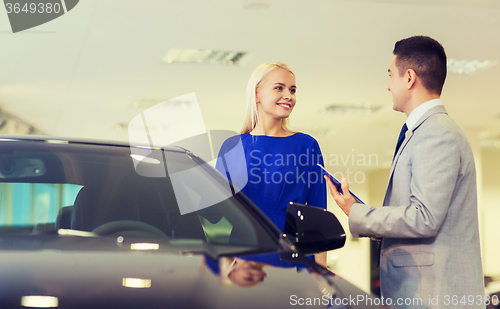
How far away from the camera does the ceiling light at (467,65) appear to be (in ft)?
18.5

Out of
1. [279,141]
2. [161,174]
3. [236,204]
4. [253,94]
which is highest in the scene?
[253,94]

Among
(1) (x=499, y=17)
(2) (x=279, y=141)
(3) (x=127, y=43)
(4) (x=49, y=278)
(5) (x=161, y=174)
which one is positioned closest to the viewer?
(4) (x=49, y=278)

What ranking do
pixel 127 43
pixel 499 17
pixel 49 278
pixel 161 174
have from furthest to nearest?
1. pixel 127 43
2. pixel 499 17
3. pixel 161 174
4. pixel 49 278

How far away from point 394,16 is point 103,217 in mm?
3561

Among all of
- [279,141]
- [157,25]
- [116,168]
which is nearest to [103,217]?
[116,168]

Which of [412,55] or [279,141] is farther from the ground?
[412,55]

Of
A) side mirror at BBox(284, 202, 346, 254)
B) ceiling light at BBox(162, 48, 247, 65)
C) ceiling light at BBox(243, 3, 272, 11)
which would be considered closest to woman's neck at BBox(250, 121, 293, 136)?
side mirror at BBox(284, 202, 346, 254)

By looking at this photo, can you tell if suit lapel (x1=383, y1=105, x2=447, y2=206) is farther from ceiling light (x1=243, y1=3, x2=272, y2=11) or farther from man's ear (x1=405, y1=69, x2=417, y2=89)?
ceiling light (x1=243, y1=3, x2=272, y2=11)

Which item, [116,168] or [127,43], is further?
[127,43]

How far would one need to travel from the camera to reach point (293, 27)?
4.50 meters

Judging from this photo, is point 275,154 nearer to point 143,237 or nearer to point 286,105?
point 286,105

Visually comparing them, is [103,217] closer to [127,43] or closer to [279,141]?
[279,141]

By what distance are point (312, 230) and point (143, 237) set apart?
46cm

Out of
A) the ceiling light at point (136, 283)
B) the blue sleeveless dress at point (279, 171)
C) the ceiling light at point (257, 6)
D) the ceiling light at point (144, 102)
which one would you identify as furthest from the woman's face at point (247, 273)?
the ceiling light at point (144, 102)
